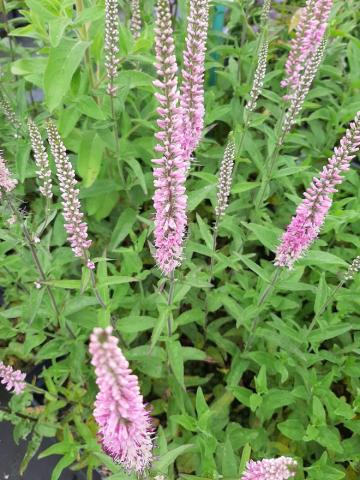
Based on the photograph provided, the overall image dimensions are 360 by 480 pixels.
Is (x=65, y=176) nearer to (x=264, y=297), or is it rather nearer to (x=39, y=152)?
(x=39, y=152)

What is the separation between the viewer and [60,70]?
2.72 meters

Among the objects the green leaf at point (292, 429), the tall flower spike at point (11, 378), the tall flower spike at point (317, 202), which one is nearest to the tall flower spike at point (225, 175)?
the tall flower spike at point (317, 202)

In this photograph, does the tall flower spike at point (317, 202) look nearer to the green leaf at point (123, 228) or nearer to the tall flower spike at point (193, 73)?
the tall flower spike at point (193, 73)

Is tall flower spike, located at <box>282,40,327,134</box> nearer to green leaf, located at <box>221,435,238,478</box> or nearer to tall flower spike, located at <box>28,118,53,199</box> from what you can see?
tall flower spike, located at <box>28,118,53,199</box>

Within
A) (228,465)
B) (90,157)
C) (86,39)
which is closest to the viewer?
(228,465)

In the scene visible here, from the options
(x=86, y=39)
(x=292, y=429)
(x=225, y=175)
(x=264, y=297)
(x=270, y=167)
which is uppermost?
(x=86, y=39)

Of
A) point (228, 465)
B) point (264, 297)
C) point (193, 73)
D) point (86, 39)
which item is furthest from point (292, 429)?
point (86, 39)

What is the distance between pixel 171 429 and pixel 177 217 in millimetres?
1889

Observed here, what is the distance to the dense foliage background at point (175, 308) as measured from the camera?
9.22 ft

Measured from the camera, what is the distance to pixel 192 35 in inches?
84.7

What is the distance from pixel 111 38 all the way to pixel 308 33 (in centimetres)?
147

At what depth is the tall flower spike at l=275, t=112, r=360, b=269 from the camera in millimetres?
2160

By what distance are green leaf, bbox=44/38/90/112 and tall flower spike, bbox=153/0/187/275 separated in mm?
1010

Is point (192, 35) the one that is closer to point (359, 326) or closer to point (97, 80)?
point (97, 80)
